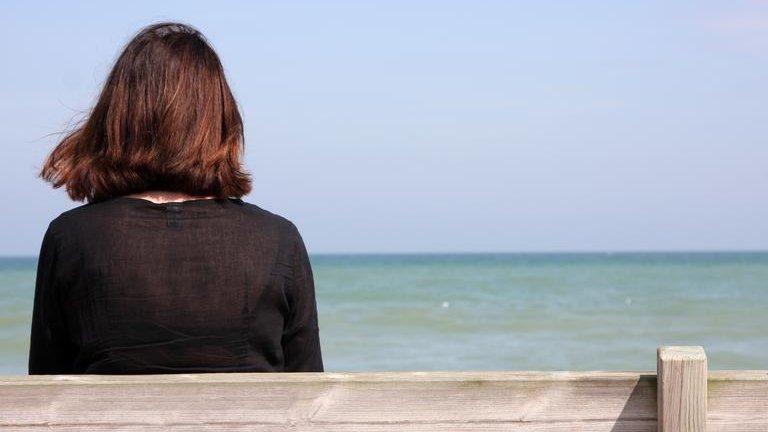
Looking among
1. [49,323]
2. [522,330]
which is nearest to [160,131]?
[49,323]

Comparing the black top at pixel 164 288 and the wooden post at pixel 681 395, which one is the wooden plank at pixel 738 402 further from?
the black top at pixel 164 288

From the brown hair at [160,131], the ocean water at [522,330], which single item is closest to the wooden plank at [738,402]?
the brown hair at [160,131]

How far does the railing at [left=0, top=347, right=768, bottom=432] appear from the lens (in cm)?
161

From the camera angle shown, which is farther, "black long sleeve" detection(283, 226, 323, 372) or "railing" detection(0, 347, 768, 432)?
"black long sleeve" detection(283, 226, 323, 372)

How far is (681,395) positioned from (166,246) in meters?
0.95

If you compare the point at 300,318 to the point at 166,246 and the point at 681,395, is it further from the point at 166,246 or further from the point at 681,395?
the point at 681,395

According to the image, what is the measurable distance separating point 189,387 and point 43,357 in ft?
1.97

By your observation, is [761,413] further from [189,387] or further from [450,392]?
[189,387]

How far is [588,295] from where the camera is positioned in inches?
1027

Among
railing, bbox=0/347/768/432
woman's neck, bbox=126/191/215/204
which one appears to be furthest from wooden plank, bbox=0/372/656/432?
woman's neck, bbox=126/191/215/204

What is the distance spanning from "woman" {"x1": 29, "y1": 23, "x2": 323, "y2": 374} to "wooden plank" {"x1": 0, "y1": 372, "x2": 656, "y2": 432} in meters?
0.30

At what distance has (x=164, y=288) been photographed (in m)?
1.91

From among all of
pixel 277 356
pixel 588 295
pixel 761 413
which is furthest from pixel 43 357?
pixel 588 295

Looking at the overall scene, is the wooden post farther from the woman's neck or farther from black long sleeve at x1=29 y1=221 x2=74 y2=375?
black long sleeve at x1=29 y1=221 x2=74 y2=375
